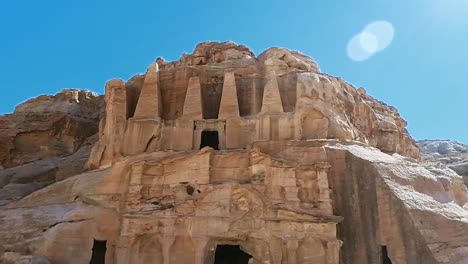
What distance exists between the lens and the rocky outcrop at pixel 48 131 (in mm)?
42656

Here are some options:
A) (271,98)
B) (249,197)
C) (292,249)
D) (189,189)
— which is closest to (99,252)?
(189,189)

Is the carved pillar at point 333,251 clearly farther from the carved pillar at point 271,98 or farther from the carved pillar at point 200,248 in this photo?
the carved pillar at point 271,98

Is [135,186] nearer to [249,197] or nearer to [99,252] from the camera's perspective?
[99,252]

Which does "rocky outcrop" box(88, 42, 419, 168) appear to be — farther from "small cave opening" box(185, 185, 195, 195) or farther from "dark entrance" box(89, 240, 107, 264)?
"dark entrance" box(89, 240, 107, 264)

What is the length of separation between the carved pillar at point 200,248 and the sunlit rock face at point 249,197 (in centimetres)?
7

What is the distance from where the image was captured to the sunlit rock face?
74.1ft

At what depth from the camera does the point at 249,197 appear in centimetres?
2362

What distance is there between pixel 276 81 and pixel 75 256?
53.7ft

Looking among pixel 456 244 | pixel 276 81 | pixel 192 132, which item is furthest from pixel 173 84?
pixel 456 244

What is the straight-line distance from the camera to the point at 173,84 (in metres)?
34.0

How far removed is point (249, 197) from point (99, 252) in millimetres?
8544

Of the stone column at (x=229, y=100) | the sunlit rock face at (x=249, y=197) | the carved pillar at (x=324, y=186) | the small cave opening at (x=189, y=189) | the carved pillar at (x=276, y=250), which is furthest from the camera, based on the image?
the stone column at (x=229, y=100)

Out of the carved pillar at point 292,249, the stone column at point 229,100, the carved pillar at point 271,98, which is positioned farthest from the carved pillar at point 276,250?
the stone column at point 229,100

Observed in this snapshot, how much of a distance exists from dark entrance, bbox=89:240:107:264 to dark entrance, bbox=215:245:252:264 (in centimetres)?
695
